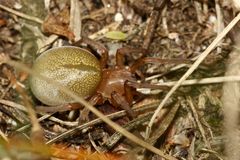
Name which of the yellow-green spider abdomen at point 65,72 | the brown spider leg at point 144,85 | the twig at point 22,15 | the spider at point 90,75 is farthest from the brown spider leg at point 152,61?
the twig at point 22,15

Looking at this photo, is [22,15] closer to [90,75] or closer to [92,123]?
[90,75]

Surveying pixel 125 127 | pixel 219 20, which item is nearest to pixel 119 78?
pixel 125 127

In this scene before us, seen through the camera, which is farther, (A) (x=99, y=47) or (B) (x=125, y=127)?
(A) (x=99, y=47)

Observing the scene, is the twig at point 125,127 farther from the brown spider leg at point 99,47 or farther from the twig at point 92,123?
the brown spider leg at point 99,47

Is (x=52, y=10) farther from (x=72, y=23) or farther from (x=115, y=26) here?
(x=115, y=26)

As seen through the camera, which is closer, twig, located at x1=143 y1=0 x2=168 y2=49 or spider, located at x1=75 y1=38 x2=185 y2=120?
spider, located at x1=75 y1=38 x2=185 y2=120

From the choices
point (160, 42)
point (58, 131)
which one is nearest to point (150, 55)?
point (160, 42)

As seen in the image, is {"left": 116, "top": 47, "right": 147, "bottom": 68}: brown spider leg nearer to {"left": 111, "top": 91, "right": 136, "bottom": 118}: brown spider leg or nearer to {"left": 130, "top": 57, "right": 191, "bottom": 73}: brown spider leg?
{"left": 130, "top": 57, "right": 191, "bottom": 73}: brown spider leg

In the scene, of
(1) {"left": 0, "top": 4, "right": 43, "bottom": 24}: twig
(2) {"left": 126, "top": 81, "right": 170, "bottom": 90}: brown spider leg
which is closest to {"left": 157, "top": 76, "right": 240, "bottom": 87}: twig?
(2) {"left": 126, "top": 81, "right": 170, "bottom": 90}: brown spider leg
